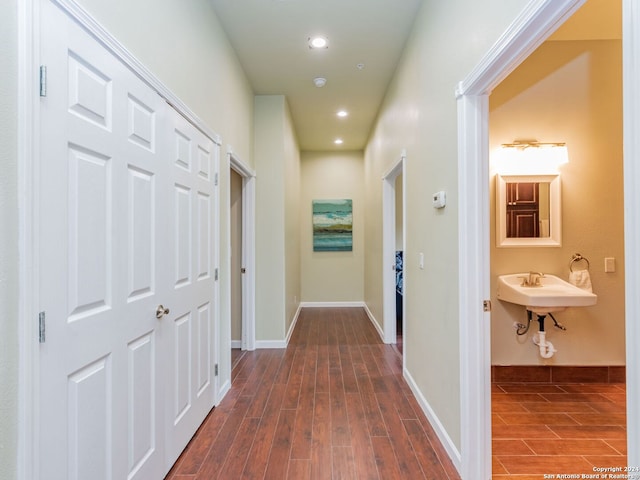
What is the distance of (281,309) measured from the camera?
3.74 metres

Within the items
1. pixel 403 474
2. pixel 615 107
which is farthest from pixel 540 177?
pixel 403 474

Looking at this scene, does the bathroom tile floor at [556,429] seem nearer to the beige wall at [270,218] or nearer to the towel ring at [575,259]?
the towel ring at [575,259]

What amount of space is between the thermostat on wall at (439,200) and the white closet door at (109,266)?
1.57 metres

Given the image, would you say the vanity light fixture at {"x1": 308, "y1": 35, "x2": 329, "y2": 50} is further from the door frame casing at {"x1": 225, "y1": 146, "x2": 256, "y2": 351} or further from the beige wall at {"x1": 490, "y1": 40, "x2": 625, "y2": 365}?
the beige wall at {"x1": 490, "y1": 40, "x2": 625, "y2": 365}

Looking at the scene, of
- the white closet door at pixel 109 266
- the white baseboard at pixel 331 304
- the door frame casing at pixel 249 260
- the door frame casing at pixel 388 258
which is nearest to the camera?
the white closet door at pixel 109 266

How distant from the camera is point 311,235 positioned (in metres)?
6.13

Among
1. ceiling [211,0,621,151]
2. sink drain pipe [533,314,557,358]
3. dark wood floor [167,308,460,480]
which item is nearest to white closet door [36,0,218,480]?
dark wood floor [167,308,460,480]

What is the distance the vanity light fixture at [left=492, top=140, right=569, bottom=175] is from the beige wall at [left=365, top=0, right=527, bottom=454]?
0.83 metres

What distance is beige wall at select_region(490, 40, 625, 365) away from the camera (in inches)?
105

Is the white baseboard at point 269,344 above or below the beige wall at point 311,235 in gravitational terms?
below

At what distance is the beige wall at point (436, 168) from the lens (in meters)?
1.69

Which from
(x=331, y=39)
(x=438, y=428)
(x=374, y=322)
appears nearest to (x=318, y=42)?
(x=331, y=39)

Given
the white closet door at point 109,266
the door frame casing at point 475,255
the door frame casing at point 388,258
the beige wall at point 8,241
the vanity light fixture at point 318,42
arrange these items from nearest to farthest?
the beige wall at point 8,241 → the white closet door at point 109,266 → the door frame casing at point 475,255 → the vanity light fixture at point 318,42 → the door frame casing at point 388,258

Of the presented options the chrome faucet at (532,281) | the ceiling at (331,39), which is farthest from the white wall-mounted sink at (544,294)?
the ceiling at (331,39)
